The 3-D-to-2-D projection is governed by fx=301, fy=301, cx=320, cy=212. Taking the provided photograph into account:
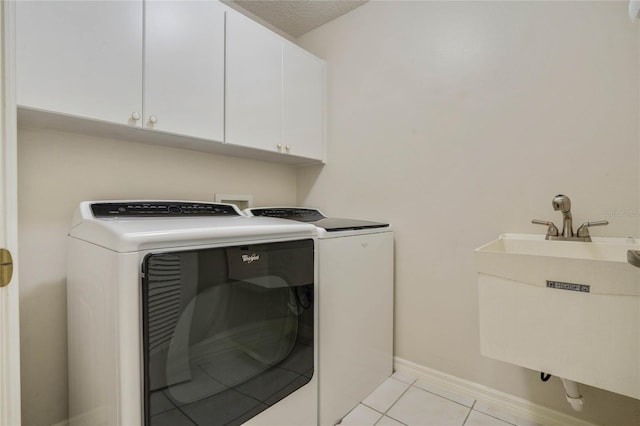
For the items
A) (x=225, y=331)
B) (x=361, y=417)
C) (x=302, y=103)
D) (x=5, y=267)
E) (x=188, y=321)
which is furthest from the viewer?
(x=302, y=103)

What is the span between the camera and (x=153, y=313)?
0.85m

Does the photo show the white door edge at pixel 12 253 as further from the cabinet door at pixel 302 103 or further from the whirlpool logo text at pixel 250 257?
the cabinet door at pixel 302 103

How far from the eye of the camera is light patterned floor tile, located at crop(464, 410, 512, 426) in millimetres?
1448

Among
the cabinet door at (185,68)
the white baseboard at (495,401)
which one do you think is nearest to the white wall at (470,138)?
the white baseboard at (495,401)

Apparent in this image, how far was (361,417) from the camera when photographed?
1.52 meters

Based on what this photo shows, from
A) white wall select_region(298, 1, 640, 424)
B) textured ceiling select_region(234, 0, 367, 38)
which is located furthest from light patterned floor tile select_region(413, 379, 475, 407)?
textured ceiling select_region(234, 0, 367, 38)

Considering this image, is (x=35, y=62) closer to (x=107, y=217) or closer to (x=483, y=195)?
(x=107, y=217)

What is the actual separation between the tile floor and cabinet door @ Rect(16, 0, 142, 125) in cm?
179

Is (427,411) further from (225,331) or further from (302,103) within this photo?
(302,103)

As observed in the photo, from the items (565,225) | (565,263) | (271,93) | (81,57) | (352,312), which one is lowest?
(352,312)

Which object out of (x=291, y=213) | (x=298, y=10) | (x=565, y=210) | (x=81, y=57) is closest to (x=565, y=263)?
(x=565, y=210)

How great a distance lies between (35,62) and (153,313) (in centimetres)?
96

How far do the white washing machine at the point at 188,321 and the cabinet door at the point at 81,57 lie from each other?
40 centimetres

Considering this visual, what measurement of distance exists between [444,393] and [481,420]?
239 mm
